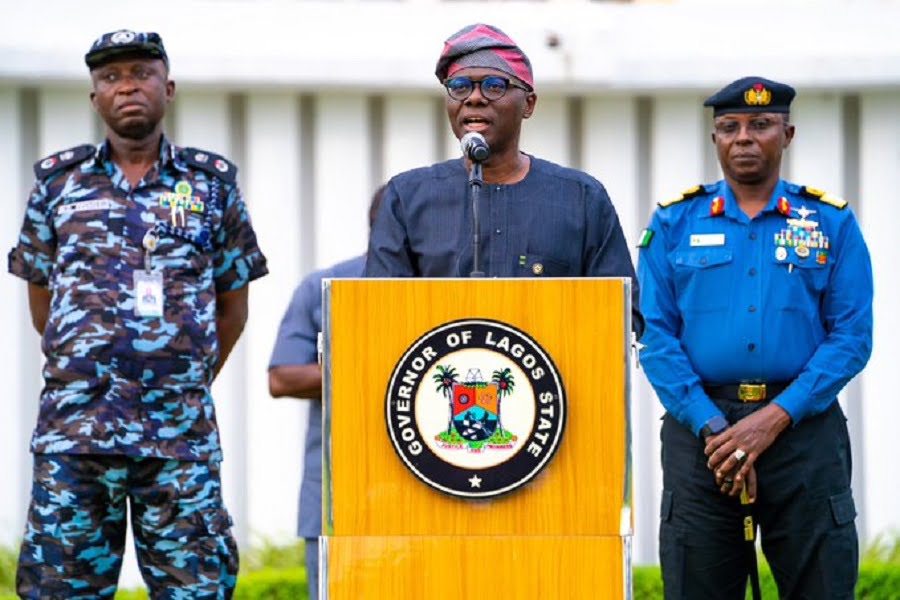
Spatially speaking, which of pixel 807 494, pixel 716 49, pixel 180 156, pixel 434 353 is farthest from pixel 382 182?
pixel 434 353

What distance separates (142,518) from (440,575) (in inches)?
65.4

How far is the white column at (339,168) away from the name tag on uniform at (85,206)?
318 cm

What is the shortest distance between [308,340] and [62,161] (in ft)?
4.34

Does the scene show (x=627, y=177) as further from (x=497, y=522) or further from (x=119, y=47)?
(x=497, y=522)

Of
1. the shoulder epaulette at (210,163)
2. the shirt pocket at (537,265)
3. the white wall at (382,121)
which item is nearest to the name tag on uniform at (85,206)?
the shoulder epaulette at (210,163)

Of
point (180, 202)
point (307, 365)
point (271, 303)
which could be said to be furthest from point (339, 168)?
point (180, 202)

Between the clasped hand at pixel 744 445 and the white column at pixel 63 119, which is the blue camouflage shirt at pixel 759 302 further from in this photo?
the white column at pixel 63 119

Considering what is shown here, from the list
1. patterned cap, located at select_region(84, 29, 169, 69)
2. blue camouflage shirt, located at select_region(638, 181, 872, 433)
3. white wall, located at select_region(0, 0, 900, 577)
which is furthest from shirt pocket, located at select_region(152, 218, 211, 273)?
white wall, located at select_region(0, 0, 900, 577)

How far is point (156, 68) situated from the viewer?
5852 millimetres

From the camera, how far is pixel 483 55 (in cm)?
487

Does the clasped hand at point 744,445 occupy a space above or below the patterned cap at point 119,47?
below

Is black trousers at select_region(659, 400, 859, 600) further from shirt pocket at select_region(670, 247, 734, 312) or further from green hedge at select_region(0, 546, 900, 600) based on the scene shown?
green hedge at select_region(0, 546, 900, 600)

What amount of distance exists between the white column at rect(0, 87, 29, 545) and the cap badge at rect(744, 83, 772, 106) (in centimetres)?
415

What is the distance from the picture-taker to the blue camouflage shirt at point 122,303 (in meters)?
5.61
